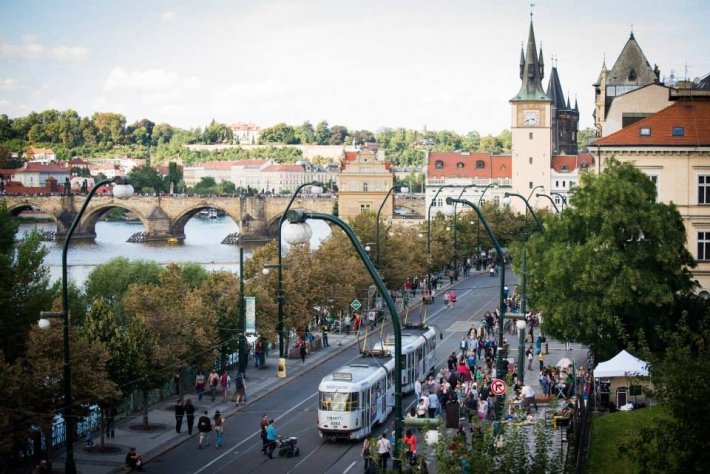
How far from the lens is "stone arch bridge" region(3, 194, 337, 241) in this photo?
152 m

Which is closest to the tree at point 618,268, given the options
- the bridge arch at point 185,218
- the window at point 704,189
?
the window at point 704,189

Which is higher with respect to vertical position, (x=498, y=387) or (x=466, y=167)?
(x=466, y=167)

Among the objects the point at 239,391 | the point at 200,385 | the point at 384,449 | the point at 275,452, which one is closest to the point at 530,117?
the point at 200,385

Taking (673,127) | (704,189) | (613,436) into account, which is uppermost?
(673,127)

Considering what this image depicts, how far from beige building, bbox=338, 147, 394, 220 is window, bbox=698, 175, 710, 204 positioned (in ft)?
253

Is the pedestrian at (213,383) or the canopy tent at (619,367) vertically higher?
the canopy tent at (619,367)

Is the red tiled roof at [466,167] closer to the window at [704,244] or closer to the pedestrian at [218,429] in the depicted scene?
the window at [704,244]

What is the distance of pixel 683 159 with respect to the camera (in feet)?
160

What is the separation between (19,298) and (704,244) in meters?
30.4

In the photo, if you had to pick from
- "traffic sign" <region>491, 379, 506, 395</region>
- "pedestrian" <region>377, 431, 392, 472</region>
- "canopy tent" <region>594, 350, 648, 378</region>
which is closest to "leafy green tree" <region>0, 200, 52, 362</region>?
"pedestrian" <region>377, 431, 392, 472</region>

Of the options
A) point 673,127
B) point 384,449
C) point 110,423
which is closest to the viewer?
point 384,449

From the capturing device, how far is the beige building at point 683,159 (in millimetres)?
48469

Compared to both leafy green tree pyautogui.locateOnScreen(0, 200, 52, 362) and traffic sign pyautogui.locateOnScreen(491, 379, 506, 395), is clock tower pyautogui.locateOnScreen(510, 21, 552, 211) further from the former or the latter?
traffic sign pyautogui.locateOnScreen(491, 379, 506, 395)

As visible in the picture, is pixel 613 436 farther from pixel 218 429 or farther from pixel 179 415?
pixel 179 415
